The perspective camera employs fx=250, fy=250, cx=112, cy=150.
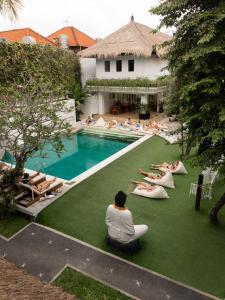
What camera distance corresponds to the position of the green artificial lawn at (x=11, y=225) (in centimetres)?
732

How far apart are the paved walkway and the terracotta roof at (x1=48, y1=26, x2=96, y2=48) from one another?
2625 cm

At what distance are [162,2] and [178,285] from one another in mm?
6688

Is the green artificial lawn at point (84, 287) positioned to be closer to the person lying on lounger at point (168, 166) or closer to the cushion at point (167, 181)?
the cushion at point (167, 181)

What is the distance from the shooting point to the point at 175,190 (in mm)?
9820

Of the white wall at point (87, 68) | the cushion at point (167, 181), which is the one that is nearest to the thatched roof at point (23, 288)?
the cushion at point (167, 181)

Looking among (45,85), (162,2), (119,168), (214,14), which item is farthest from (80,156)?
(214,14)

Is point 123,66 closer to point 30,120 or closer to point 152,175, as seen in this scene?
point 152,175

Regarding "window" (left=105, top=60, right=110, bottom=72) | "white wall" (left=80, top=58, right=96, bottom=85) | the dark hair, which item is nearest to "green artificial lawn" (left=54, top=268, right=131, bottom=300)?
the dark hair

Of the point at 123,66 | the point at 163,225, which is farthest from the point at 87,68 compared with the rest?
the point at 163,225

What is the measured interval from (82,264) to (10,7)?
317 inches

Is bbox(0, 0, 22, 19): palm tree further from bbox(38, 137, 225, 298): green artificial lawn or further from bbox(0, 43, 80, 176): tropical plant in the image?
bbox(38, 137, 225, 298): green artificial lawn

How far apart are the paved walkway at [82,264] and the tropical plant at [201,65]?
115 inches

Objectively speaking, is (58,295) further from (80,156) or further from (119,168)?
(80,156)

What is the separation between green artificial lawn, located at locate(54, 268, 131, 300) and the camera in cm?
530
